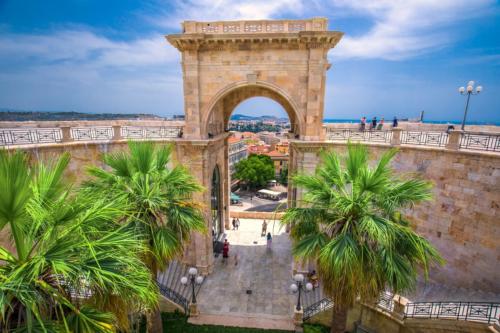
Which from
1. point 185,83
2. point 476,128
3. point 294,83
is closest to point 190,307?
point 185,83

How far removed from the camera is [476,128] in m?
15.5

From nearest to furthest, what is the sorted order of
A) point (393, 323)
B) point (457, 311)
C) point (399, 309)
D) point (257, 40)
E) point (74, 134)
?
point (457, 311), point (399, 309), point (393, 323), point (257, 40), point (74, 134)

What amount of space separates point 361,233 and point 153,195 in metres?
5.77

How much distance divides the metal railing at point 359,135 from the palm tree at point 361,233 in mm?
6654

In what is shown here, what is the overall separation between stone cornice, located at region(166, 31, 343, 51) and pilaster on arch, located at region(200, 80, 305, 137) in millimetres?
1914

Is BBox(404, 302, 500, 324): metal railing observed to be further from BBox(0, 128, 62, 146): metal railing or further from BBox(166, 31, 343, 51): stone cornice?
BBox(0, 128, 62, 146): metal railing

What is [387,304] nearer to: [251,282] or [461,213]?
[461,213]

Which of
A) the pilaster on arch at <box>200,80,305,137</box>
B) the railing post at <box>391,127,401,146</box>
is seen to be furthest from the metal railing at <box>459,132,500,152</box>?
the pilaster on arch at <box>200,80,305,137</box>

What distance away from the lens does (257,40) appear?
1203 centimetres

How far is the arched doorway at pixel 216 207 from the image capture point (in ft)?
55.9

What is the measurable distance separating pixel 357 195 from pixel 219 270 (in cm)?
1140

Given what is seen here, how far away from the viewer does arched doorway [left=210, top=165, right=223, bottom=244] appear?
55.9ft

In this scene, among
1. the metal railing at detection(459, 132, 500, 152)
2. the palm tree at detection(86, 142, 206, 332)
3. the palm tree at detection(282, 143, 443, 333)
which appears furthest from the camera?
the metal railing at detection(459, 132, 500, 152)

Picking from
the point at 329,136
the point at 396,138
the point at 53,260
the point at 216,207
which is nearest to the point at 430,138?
the point at 396,138
